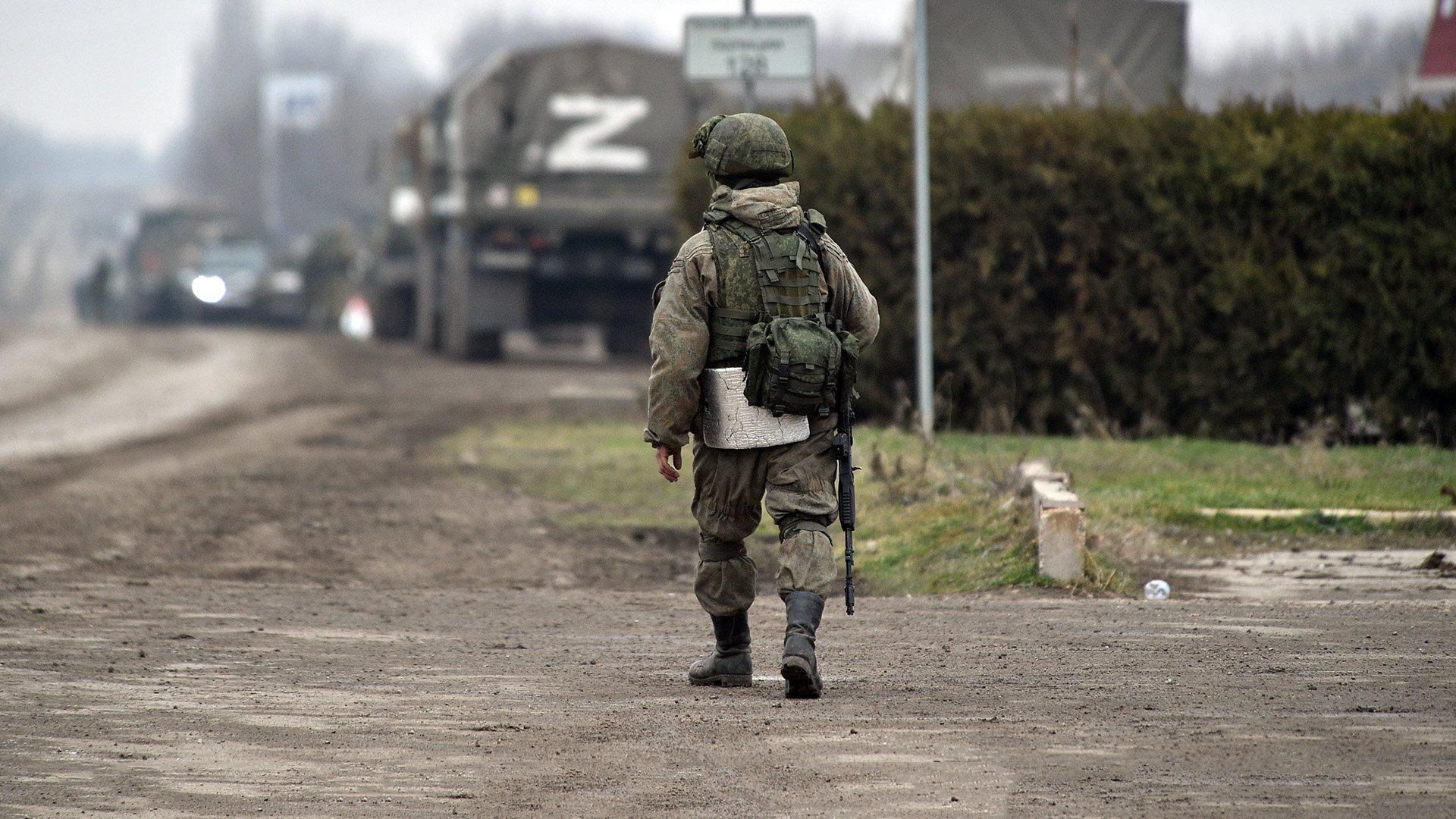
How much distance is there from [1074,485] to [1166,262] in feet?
10.4

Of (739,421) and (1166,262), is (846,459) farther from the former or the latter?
(1166,262)

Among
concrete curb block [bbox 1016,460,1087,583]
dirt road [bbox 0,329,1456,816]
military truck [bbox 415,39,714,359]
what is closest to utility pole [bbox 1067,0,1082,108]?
military truck [bbox 415,39,714,359]

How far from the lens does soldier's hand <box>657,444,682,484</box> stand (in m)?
6.22

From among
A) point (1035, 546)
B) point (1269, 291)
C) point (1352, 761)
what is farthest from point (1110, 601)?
point (1269, 291)

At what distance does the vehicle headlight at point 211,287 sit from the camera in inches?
1663

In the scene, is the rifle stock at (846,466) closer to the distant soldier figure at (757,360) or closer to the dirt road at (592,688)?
the distant soldier figure at (757,360)

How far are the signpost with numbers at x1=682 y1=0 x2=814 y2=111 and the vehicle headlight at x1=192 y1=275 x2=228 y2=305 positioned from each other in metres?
30.7

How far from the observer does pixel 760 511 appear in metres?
6.25

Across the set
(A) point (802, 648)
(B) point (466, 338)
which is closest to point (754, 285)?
(A) point (802, 648)

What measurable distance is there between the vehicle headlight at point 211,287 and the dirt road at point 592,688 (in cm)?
3170

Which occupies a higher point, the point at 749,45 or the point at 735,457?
the point at 749,45

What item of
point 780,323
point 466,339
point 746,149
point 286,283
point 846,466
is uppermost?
point 746,149

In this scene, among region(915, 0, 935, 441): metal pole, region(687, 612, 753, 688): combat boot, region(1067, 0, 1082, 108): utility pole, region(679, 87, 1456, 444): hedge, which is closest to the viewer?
region(687, 612, 753, 688): combat boot

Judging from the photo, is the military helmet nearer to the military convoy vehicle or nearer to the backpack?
the backpack
